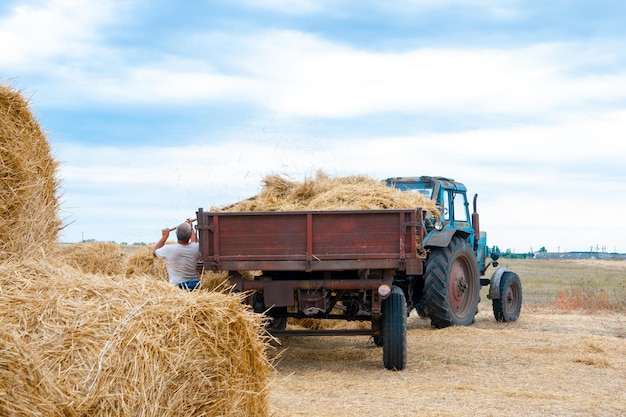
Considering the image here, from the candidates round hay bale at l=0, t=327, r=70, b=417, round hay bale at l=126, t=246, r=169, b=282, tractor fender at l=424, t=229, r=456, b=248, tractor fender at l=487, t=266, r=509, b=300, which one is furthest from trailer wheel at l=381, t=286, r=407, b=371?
tractor fender at l=487, t=266, r=509, b=300

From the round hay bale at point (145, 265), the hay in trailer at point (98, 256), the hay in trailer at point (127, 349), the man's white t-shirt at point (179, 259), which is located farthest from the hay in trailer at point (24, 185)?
the hay in trailer at point (98, 256)

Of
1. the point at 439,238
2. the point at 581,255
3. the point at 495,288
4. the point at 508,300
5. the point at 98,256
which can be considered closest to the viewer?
the point at 439,238

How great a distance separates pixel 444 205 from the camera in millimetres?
14141

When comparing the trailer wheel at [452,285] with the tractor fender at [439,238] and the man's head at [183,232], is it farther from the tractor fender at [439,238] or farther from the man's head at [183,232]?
the man's head at [183,232]

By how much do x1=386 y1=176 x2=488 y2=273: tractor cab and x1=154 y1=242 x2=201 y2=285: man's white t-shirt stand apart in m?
4.10

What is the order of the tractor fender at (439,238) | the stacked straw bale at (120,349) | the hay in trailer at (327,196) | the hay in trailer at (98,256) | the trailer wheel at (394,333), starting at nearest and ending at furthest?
the stacked straw bale at (120,349)
the trailer wheel at (394,333)
the hay in trailer at (327,196)
the tractor fender at (439,238)
the hay in trailer at (98,256)

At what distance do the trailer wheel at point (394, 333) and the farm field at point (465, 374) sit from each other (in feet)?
0.51

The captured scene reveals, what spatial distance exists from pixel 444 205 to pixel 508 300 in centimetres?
313

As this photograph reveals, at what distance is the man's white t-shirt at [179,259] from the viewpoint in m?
9.38

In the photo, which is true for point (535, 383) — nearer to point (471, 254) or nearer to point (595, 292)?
point (471, 254)

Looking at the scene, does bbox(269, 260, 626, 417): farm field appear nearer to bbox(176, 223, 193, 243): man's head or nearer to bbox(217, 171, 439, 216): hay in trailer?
bbox(176, 223, 193, 243): man's head

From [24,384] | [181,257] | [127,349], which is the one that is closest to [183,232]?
[181,257]

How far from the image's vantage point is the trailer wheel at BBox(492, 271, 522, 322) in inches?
613

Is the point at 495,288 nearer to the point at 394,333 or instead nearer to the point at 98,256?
the point at 394,333
